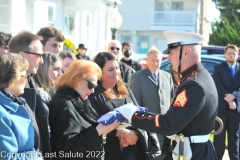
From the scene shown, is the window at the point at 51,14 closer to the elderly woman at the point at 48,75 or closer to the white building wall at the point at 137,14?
the elderly woman at the point at 48,75

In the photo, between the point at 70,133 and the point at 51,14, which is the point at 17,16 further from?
the point at 70,133

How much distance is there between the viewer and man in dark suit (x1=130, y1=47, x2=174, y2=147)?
7.15 metres

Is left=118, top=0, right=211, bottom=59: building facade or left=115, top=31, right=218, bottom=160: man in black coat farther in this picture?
left=118, top=0, right=211, bottom=59: building facade

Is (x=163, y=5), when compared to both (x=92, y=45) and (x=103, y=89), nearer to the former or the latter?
(x=92, y=45)

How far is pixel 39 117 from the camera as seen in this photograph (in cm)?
386

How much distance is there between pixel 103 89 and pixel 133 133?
696 millimetres

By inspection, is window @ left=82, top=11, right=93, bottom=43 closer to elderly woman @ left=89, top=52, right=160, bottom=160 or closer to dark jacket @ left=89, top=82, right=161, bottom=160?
elderly woman @ left=89, top=52, right=160, bottom=160

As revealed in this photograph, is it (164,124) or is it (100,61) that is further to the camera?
(100,61)

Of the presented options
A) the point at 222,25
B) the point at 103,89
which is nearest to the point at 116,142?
the point at 103,89

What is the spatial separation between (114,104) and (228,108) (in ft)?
12.6

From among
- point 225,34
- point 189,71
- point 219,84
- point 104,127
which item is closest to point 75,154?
point 104,127

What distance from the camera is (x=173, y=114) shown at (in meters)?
3.90

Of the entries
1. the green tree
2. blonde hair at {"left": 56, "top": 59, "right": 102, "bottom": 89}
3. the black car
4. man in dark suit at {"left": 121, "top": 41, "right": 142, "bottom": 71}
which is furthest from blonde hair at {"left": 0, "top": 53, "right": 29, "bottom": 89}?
the green tree

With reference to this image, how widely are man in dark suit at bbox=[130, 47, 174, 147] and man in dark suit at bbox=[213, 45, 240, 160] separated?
137 cm
